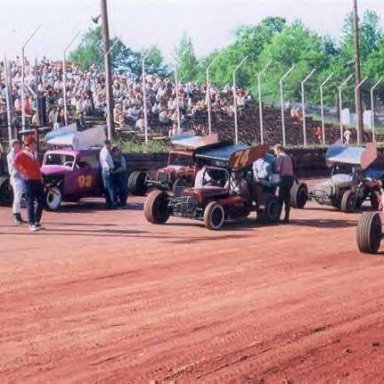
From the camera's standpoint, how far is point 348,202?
66.4 feet

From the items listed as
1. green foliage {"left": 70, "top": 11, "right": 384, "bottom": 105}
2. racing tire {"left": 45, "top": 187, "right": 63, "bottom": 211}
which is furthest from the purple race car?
green foliage {"left": 70, "top": 11, "right": 384, "bottom": 105}

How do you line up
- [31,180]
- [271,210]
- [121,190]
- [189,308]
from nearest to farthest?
1. [189,308]
2. [31,180]
3. [271,210]
4. [121,190]

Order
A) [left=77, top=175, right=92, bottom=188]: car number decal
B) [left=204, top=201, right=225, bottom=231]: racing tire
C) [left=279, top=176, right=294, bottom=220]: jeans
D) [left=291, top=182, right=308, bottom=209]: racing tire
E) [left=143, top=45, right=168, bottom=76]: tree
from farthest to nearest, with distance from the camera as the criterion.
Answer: [left=143, top=45, right=168, bottom=76]: tree
[left=291, top=182, right=308, bottom=209]: racing tire
[left=77, top=175, right=92, bottom=188]: car number decal
[left=279, top=176, right=294, bottom=220]: jeans
[left=204, top=201, right=225, bottom=231]: racing tire

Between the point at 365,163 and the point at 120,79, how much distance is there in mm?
19400

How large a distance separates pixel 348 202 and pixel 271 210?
9.07 feet

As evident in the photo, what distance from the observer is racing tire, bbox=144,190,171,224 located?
17.5m

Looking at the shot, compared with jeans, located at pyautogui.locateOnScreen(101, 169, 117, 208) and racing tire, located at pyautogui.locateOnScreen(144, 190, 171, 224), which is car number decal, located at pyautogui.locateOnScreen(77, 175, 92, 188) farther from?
racing tire, located at pyautogui.locateOnScreen(144, 190, 171, 224)

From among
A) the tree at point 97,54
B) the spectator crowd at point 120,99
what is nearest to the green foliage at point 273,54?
the tree at point 97,54

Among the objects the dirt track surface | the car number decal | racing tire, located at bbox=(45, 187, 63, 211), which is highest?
the car number decal

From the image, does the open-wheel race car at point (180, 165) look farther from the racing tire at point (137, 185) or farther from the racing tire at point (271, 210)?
the racing tire at point (271, 210)

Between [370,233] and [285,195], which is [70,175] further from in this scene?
[370,233]

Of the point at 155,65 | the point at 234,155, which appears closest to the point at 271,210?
the point at 234,155

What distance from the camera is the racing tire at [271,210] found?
18062 mm

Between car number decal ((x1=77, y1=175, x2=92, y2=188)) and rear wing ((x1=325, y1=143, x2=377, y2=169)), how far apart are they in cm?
527
